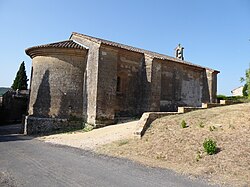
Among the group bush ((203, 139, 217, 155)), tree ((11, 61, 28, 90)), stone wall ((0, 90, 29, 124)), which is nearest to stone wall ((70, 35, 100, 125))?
bush ((203, 139, 217, 155))

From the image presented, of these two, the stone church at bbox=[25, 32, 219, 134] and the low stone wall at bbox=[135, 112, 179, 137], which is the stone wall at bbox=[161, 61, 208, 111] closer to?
the stone church at bbox=[25, 32, 219, 134]

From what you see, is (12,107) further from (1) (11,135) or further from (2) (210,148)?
(2) (210,148)

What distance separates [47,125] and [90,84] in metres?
3.99

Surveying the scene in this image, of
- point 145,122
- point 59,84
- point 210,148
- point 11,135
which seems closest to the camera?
point 210,148

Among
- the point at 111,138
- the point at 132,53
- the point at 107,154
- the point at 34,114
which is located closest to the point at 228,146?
the point at 107,154

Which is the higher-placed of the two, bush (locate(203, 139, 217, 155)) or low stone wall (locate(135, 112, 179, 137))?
low stone wall (locate(135, 112, 179, 137))

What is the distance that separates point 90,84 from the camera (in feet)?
53.1

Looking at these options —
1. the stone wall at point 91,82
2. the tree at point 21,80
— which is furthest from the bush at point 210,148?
the tree at point 21,80

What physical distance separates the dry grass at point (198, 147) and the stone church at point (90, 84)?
5.63m

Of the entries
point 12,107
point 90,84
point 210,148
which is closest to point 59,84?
point 90,84

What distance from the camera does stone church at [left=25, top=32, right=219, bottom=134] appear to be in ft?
A: 51.9

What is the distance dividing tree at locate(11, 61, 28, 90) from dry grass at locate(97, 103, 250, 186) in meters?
32.5

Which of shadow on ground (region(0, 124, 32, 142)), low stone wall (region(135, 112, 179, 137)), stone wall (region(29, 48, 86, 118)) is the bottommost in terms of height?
shadow on ground (region(0, 124, 32, 142))

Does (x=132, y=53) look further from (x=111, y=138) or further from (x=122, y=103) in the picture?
(x=111, y=138)
